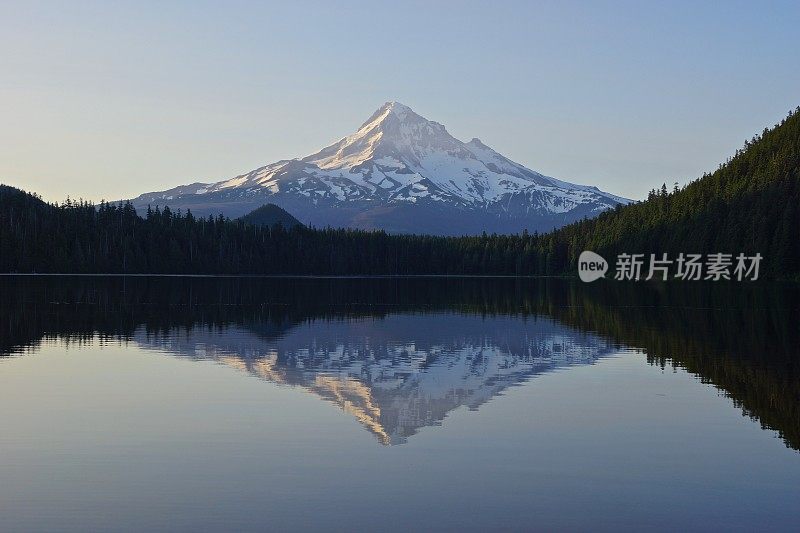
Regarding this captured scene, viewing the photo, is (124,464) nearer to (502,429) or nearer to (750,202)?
(502,429)

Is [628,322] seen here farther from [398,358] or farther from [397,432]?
[397,432]

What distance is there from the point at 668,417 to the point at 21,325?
54455mm

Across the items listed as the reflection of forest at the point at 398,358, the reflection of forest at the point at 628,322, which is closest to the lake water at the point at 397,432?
the reflection of forest at the point at 398,358

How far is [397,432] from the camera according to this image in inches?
1181

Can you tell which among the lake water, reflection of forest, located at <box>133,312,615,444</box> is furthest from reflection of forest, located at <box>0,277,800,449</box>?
reflection of forest, located at <box>133,312,615,444</box>

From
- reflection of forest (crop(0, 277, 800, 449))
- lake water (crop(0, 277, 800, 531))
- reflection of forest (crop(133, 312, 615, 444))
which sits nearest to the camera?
lake water (crop(0, 277, 800, 531))

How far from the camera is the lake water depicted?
2086cm

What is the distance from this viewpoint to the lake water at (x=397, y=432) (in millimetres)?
20859

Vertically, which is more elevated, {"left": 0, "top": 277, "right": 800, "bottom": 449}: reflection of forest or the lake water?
{"left": 0, "top": 277, "right": 800, "bottom": 449}: reflection of forest

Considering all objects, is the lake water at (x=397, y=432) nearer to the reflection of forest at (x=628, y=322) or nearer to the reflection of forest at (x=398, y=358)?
the reflection of forest at (x=398, y=358)

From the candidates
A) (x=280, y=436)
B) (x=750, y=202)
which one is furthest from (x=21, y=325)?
(x=750, y=202)

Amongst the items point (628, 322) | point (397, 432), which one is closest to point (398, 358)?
point (397, 432)

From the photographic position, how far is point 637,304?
105750 mm

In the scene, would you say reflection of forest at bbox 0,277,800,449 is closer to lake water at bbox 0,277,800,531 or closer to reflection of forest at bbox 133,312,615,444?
lake water at bbox 0,277,800,531
